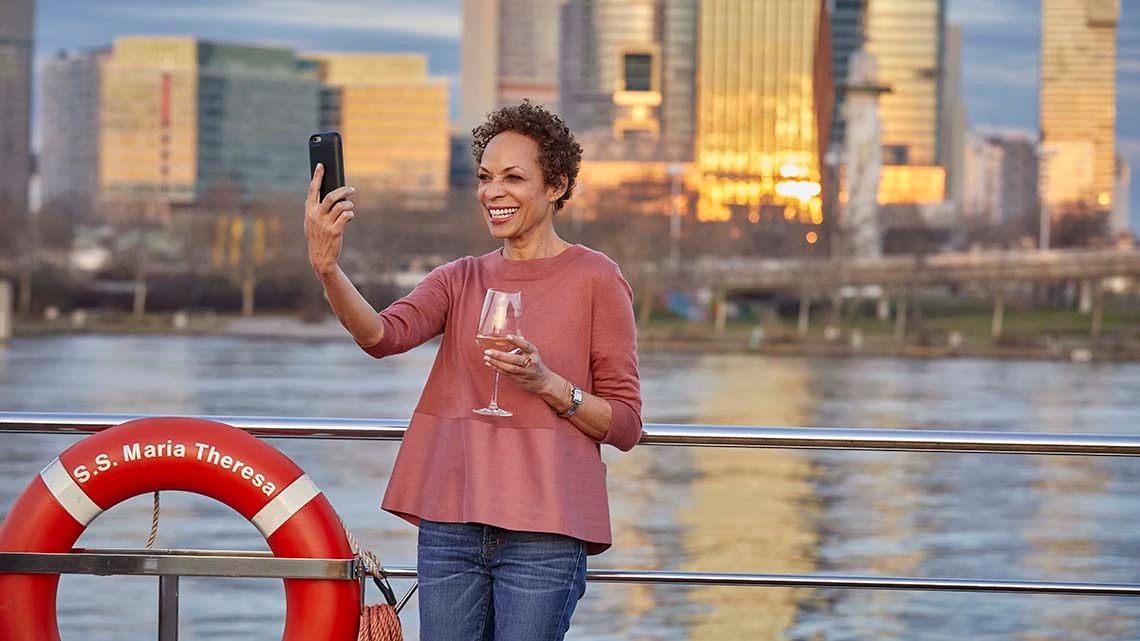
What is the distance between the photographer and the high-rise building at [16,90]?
108500 millimetres

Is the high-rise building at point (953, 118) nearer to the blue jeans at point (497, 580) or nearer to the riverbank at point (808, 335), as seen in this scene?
the riverbank at point (808, 335)

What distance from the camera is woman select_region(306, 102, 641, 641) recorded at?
7.58 feet

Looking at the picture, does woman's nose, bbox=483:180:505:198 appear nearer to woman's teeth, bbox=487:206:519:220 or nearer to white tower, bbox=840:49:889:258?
woman's teeth, bbox=487:206:519:220

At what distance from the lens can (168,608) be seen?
2.64 m

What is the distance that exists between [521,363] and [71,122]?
Answer: 115791 mm

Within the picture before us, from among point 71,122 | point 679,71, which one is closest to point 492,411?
point 679,71

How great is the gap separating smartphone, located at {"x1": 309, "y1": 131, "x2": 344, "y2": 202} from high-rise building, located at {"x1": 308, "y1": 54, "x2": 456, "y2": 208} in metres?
102

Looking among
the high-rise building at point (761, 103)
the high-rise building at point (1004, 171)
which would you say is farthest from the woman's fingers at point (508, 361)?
the high-rise building at point (1004, 171)

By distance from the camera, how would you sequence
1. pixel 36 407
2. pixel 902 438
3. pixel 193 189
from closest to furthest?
pixel 902 438
pixel 36 407
pixel 193 189

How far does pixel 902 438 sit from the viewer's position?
284 cm

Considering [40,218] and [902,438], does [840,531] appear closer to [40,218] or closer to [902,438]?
[902,438]

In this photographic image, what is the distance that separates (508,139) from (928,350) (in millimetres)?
54550

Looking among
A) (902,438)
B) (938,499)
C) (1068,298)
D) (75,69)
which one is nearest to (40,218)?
(75,69)

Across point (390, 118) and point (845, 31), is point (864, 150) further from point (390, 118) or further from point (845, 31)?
point (390, 118)
